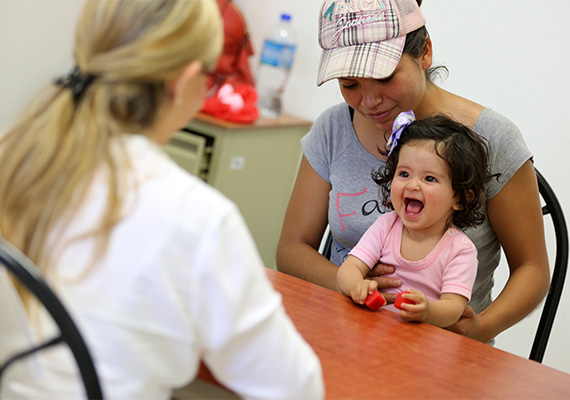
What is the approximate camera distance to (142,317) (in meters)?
0.72

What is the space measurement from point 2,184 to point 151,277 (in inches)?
8.2

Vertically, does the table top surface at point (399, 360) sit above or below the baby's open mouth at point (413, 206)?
below

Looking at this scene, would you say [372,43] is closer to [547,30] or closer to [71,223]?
[71,223]

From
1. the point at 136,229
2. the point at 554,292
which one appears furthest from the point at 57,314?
the point at 554,292

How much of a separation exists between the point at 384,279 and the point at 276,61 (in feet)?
Result: 7.19

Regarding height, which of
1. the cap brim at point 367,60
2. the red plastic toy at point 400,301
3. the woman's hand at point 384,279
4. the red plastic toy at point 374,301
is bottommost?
the woman's hand at point 384,279

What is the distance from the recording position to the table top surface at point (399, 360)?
98 cm

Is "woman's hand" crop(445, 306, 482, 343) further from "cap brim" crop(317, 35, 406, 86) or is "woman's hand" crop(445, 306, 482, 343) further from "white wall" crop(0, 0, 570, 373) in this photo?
"white wall" crop(0, 0, 570, 373)

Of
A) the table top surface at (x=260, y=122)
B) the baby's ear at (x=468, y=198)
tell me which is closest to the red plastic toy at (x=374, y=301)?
the baby's ear at (x=468, y=198)

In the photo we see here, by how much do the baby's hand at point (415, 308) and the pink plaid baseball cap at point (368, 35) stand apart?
48 centimetres

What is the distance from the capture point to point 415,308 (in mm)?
1214

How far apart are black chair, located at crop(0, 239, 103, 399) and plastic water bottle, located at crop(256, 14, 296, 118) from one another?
9.07 ft

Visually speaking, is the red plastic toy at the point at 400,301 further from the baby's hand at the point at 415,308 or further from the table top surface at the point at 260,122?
the table top surface at the point at 260,122

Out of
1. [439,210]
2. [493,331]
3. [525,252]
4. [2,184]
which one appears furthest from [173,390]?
[525,252]
